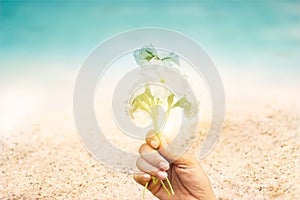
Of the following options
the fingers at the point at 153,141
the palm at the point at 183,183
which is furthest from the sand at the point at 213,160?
the fingers at the point at 153,141

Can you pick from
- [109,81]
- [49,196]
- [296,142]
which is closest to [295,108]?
[296,142]

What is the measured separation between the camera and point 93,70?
1.06m

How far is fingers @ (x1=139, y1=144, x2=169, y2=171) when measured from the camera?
810 millimetres

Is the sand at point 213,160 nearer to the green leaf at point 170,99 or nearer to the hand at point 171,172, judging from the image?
the hand at point 171,172

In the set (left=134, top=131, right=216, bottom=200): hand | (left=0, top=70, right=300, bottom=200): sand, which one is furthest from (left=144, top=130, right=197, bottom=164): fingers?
(left=0, top=70, right=300, bottom=200): sand

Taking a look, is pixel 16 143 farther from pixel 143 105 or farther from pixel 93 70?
pixel 143 105

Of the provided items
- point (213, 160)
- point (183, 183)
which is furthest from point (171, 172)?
point (213, 160)

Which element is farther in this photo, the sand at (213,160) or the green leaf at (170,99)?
the sand at (213,160)

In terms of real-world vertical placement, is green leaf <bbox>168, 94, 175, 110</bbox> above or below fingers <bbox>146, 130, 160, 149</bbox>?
above

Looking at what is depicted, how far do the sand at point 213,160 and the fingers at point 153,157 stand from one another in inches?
8.5

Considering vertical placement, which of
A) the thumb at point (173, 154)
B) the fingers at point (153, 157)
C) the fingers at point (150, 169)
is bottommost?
the fingers at point (150, 169)

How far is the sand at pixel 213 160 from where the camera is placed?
104cm

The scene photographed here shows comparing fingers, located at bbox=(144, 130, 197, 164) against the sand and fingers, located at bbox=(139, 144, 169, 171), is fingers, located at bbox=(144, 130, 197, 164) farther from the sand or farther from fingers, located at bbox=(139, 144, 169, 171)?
the sand

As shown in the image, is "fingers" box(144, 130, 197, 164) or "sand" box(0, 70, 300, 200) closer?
"fingers" box(144, 130, 197, 164)
